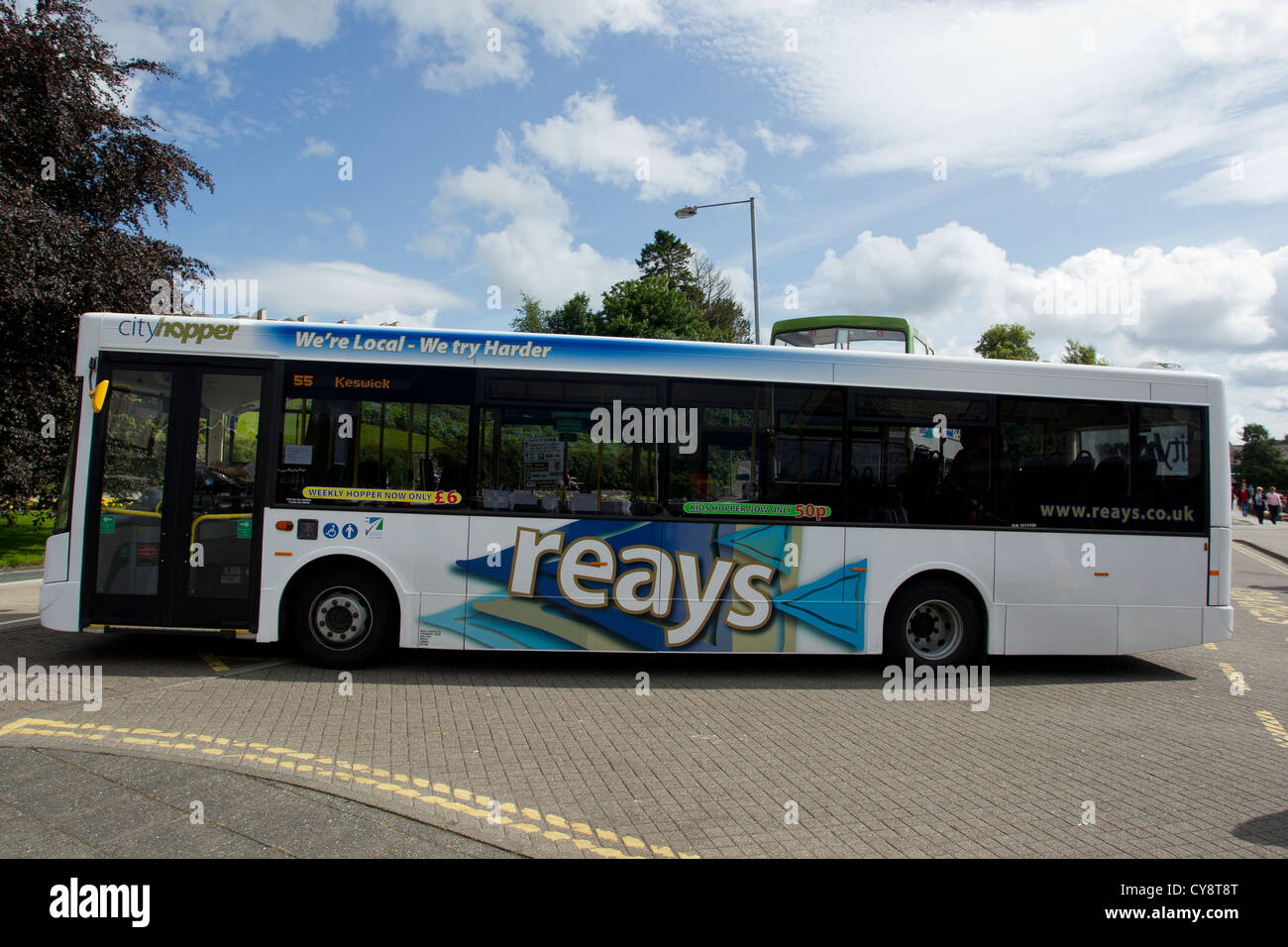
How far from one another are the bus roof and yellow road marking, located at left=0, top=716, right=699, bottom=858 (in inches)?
133

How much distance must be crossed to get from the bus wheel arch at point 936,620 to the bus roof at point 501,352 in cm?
191

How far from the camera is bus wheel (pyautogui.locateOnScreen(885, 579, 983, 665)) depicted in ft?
25.4

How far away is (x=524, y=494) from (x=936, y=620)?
4.21 metres

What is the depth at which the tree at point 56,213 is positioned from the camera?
13.8 m

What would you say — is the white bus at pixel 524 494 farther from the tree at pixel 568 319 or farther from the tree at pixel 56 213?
the tree at pixel 568 319

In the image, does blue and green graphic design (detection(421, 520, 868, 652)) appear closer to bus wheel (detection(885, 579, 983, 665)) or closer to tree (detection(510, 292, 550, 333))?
bus wheel (detection(885, 579, 983, 665))

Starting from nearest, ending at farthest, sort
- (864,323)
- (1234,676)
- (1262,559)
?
(1234,676) < (864,323) < (1262,559)

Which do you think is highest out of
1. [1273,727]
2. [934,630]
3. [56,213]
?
[56,213]

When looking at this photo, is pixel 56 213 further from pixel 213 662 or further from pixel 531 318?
pixel 531 318

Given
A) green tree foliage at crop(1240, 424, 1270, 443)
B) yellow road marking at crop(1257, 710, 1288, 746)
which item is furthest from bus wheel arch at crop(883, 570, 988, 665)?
green tree foliage at crop(1240, 424, 1270, 443)

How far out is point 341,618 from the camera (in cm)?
738

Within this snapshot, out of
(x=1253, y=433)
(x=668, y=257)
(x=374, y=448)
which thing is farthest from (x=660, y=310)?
(x=1253, y=433)
